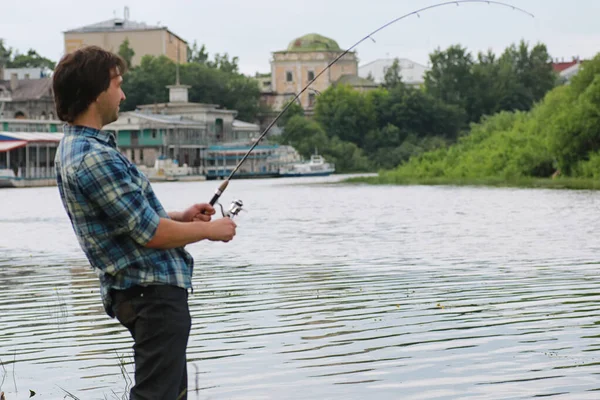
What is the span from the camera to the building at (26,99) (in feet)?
323

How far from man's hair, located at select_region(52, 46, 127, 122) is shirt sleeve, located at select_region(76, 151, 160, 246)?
0.83 feet

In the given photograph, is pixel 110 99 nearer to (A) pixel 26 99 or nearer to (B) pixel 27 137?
(B) pixel 27 137

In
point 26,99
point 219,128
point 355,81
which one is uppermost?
point 355,81

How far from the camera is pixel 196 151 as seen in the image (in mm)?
107875

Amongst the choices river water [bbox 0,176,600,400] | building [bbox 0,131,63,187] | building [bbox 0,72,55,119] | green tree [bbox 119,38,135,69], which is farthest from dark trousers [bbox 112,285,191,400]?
green tree [bbox 119,38,135,69]

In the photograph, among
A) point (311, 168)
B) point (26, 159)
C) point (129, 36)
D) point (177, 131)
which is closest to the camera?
point (26, 159)

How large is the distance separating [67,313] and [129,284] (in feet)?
21.6

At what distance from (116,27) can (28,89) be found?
3939 centimetres

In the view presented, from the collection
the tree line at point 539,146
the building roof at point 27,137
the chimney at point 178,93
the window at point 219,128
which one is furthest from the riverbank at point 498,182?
the chimney at point 178,93

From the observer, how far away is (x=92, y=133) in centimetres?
434

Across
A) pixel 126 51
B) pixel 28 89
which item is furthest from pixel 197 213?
pixel 126 51

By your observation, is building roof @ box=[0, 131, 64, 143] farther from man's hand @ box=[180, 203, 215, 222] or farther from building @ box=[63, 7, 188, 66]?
man's hand @ box=[180, 203, 215, 222]

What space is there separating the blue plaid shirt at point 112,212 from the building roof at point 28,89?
96117mm

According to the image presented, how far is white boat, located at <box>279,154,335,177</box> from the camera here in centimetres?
9919
